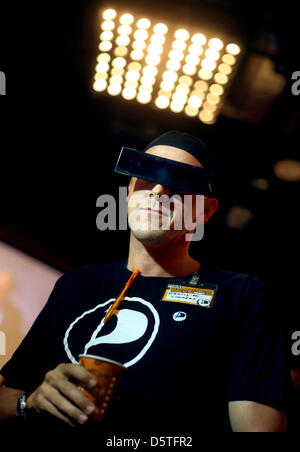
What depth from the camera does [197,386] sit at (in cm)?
112

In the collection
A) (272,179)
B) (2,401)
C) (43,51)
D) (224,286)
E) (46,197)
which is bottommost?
(2,401)

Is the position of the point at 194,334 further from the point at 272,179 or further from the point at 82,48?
the point at 82,48

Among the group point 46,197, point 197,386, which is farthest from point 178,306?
point 46,197

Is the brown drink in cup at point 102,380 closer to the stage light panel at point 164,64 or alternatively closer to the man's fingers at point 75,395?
the man's fingers at point 75,395

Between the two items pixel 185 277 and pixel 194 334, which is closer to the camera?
pixel 194 334

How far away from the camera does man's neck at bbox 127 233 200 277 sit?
149 centimetres

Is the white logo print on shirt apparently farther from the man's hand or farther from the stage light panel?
the stage light panel

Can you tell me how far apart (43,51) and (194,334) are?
1497mm

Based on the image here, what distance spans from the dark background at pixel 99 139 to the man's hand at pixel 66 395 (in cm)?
127

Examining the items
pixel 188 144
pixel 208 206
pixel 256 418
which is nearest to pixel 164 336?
pixel 256 418

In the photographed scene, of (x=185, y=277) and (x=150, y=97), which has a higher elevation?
(x=150, y=97)

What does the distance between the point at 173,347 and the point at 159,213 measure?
513 millimetres

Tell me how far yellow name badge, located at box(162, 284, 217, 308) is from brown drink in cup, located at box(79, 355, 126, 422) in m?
0.52
